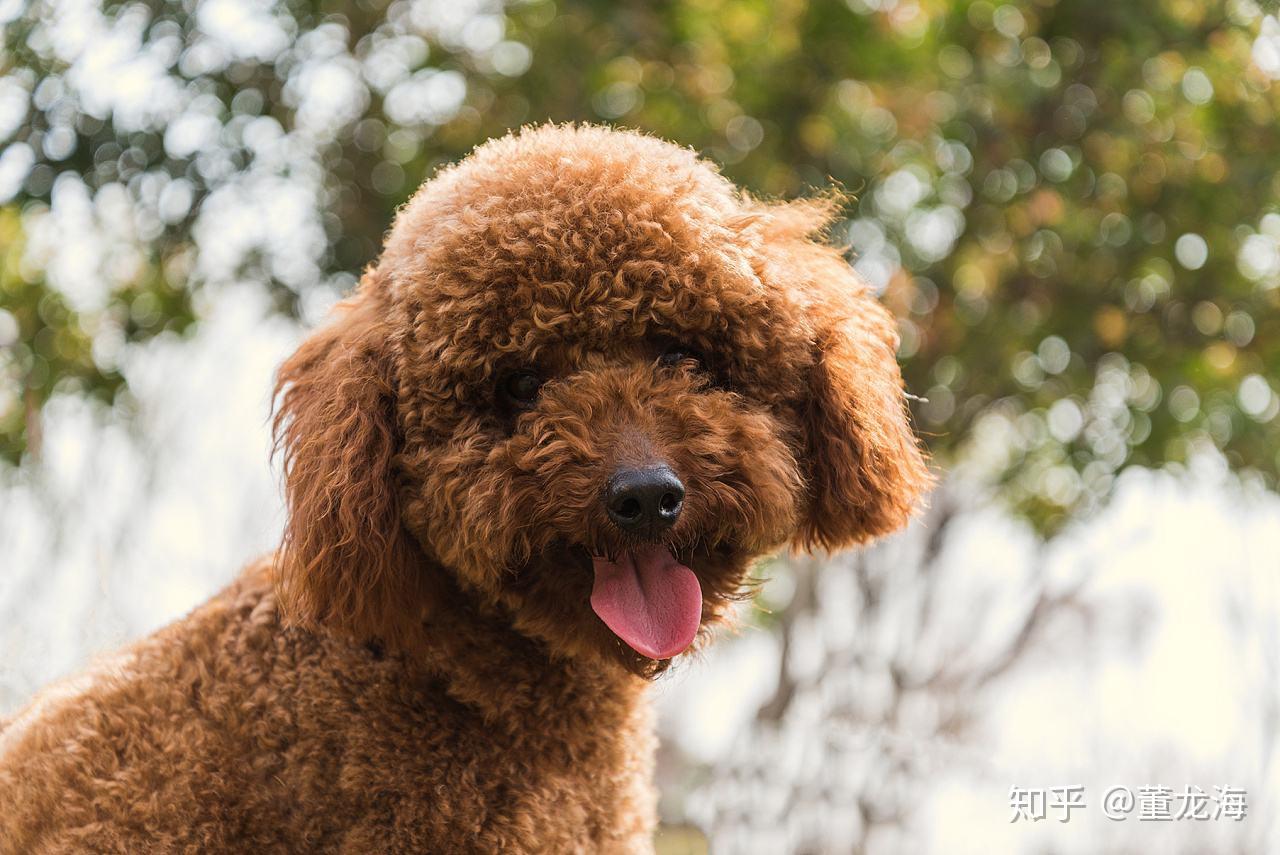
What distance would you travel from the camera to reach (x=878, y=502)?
208 cm

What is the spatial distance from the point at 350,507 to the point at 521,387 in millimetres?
298

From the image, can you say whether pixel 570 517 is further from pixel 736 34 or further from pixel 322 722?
pixel 736 34

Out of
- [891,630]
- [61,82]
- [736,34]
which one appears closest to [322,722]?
[61,82]

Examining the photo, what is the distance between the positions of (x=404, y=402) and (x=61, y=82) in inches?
108

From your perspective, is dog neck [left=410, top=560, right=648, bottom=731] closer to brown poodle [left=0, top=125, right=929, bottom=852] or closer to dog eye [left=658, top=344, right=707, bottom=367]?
brown poodle [left=0, top=125, right=929, bottom=852]

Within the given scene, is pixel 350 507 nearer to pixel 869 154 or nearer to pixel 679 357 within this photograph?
pixel 679 357

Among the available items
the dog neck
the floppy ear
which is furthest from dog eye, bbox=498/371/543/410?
the floppy ear

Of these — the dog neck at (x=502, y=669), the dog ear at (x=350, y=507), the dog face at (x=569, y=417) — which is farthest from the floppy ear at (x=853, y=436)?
the dog ear at (x=350, y=507)

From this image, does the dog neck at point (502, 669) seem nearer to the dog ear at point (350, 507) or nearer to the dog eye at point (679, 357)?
the dog ear at point (350, 507)

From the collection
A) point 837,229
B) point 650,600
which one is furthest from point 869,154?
point 650,600

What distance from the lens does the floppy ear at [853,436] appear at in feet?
6.63

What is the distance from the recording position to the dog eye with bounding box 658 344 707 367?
192 cm

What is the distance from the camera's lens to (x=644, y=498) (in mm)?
1726

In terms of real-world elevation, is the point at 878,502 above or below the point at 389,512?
below
